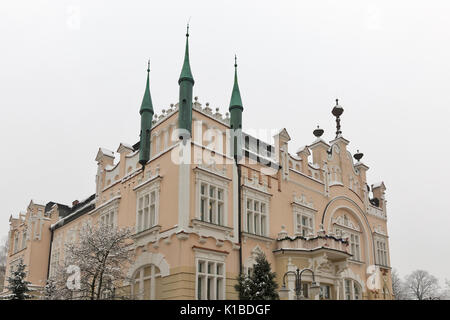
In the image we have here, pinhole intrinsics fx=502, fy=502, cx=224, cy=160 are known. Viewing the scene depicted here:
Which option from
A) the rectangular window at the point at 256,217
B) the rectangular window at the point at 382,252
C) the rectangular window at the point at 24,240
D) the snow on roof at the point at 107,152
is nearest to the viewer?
the rectangular window at the point at 256,217

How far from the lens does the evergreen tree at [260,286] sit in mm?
22848

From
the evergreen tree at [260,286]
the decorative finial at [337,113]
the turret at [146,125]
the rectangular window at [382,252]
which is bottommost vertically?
the evergreen tree at [260,286]

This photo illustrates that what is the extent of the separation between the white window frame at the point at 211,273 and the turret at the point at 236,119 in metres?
6.02

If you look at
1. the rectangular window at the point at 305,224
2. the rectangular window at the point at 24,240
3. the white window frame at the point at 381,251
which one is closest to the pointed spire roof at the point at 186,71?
the rectangular window at the point at 305,224

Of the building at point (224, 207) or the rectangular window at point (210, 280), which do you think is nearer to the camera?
the rectangular window at point (210, 280)

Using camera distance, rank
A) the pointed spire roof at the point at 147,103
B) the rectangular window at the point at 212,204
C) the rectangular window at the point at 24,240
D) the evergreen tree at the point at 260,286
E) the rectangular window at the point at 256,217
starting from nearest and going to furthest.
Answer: the evergreen tree at the point at 260,286 → the rectangular window at the point at 212,204 → the rectangular window at the point at 256,217 → the pointed spire roof at the point at 147,103 → the rectangular window at the point at 24,240

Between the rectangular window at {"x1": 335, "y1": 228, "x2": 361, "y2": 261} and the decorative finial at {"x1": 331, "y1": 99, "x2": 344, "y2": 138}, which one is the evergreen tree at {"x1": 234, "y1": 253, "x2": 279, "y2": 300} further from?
the decorative finial at {"x1": 331, "y1": 99, "x2": 344, "y2": 138}

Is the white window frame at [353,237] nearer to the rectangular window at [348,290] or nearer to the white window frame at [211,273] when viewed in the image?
the rectangular window at [348,290]

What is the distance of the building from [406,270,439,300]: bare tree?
2011 inches

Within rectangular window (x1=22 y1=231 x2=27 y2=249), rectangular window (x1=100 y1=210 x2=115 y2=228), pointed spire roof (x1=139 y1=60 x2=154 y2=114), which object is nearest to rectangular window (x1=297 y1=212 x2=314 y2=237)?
pointed spire roof (x1=139 y1=60 x2=154 y2=114)

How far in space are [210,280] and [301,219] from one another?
8.46 meters

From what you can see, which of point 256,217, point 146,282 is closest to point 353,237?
point 256,217
